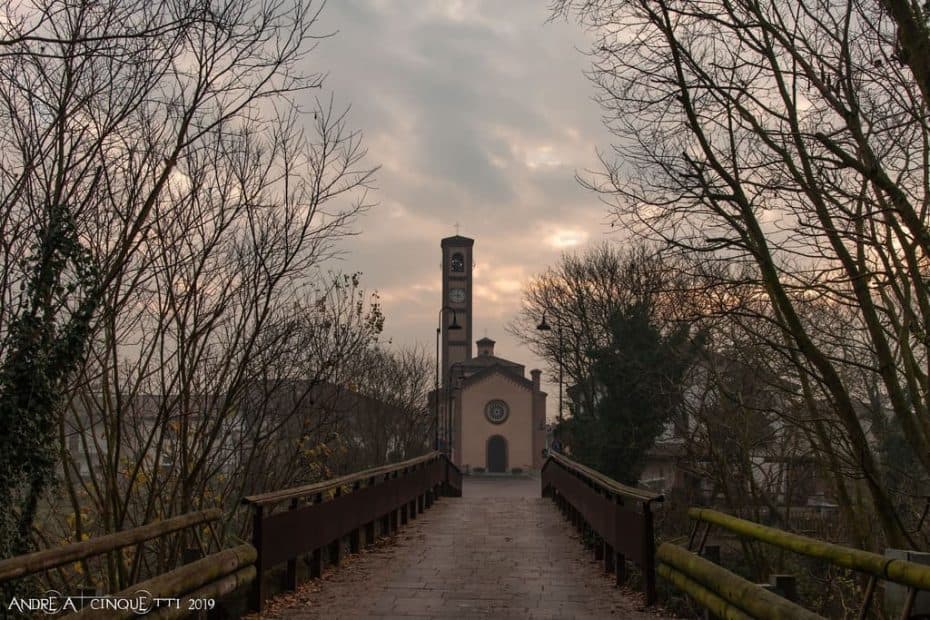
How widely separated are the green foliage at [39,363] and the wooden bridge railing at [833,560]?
5.66 meters

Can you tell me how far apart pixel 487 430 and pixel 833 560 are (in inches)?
3256

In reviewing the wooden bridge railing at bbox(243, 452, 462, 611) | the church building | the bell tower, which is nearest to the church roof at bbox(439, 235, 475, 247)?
the bell tower

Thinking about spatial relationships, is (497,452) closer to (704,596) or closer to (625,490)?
(625,490)

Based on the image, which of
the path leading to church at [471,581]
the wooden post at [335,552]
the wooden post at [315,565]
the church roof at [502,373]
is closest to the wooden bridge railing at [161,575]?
the path leading to church at [471,581]

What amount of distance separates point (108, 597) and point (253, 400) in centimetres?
1024

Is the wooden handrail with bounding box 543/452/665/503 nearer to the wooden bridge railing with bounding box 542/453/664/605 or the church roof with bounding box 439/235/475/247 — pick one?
the wooden bridge railing with bounding box 542/453/664/605

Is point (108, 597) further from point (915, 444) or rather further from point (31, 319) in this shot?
point (915, 444)

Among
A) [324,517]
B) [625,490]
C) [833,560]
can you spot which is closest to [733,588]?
[833,560]

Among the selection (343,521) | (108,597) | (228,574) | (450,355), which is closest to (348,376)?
(343,521)

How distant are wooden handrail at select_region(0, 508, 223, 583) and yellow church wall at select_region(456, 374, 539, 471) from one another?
8008 cm

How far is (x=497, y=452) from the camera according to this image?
87000 mm

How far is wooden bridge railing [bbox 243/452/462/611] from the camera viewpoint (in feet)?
26.5

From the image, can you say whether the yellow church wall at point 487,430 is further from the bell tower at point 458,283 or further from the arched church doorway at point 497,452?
the bell tower at point 458,283

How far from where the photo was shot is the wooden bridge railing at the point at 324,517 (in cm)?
807
